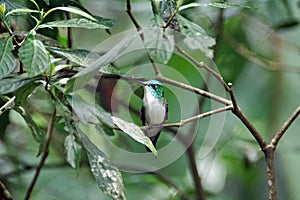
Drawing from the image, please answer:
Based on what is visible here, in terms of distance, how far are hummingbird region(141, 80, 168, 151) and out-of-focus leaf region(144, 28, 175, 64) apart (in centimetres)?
13

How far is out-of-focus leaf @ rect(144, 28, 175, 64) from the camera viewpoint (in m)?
0.86

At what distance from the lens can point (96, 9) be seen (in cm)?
159

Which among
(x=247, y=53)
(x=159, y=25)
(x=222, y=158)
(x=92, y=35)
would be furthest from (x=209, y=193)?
(x=159, y=25)

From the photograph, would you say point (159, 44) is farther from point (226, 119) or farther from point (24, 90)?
point (226, 119)

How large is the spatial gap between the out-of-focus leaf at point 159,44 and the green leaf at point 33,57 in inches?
7.4

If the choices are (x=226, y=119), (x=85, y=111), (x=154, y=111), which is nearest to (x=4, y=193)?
(x=154, y=111)

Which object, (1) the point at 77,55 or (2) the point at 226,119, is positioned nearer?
(1) the point at 77,55

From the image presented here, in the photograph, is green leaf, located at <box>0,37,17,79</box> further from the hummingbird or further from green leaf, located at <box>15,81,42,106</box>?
the hummingbird

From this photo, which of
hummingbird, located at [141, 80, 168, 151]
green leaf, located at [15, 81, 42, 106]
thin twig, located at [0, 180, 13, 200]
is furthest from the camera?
thin twig, located at [0, 180, 13, 200]

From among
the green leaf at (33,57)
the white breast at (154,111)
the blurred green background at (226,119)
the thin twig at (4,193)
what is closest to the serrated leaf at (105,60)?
the green leaf at (33,57)

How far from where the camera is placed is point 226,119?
1.69 meters

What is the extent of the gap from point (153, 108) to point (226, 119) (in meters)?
0.67

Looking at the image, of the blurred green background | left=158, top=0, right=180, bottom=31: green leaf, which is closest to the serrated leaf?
left=158, top=0, right=180, bottom=31: green leaf

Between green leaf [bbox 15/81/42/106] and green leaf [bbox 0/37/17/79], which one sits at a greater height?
green leaf [bbox 0/37/17/79]
